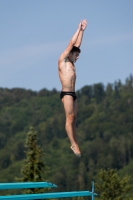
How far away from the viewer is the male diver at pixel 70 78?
1270 cm

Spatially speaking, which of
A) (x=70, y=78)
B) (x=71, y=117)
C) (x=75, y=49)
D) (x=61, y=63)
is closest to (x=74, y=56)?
(x=75, y=49)

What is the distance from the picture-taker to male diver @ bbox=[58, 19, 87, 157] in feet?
41.7

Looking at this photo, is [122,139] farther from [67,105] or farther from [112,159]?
[67,105]

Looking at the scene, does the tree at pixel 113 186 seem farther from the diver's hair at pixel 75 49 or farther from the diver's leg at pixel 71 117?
the diver's hair at pixel 75 49

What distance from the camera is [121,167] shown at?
173 meters

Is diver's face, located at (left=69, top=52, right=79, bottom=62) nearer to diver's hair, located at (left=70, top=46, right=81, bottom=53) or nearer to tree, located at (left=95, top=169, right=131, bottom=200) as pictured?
diver's hair, located at (left=70, top=46, right=81, bottom=53)

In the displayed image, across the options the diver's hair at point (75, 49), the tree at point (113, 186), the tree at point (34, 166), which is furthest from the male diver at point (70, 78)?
the tree at point (34, 166)

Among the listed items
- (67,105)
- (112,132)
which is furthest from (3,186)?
(112,132)

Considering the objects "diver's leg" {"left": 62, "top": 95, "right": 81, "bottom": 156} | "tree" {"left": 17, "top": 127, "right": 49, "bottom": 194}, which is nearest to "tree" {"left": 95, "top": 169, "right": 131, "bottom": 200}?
"tree" {"left": 17, "top": 127, "right": 49, "bottom": 194}

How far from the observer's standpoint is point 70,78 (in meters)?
12.7

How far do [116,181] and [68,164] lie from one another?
468 feet

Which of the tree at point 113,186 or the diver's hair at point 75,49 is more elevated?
the diver's hair at point 75,49

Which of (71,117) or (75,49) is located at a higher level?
(75,49)

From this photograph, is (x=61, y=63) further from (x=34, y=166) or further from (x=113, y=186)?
(x=34, y=166)
